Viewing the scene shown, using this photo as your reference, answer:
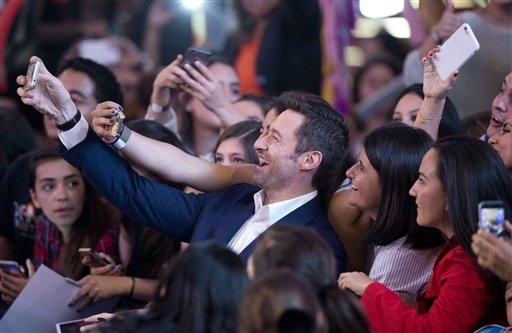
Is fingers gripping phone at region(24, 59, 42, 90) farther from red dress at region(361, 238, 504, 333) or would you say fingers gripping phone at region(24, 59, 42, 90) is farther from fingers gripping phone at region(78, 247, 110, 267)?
red dress at region(361, 238, 504, 333)

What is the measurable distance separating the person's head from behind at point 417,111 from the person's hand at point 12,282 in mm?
1749

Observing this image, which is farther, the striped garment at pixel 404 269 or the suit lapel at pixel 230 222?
the suit lapel at pixel 230 222

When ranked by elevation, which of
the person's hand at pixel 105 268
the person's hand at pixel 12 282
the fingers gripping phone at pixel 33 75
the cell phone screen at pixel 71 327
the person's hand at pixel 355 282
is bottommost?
the person's hand at pixel 12 282

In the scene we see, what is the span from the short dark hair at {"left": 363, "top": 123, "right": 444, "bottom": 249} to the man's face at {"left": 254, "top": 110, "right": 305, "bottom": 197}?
11.1 inches

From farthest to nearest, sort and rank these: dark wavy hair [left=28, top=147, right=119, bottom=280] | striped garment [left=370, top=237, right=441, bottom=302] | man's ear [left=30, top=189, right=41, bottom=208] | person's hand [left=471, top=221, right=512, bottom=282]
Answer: man's ear [left=30, top=189, right=41, bottom=208] < dark wavy hair [left=28, top=147, right=119, bottom=280] < striped garment [left=370, top=237, right=441, bottom=302] < person's hand [left=471, top=221, right=512, bottom=282]

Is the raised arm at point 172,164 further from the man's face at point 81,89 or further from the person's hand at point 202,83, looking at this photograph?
the man's face at point 81,89

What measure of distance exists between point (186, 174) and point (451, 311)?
125 cm

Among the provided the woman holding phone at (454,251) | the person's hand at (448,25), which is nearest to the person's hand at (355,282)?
the woman holding phone at (454,251)

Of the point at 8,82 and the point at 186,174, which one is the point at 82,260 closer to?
the point at 186,174

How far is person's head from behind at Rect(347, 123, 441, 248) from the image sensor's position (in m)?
3.81

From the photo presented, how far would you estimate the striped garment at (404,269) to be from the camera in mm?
3736

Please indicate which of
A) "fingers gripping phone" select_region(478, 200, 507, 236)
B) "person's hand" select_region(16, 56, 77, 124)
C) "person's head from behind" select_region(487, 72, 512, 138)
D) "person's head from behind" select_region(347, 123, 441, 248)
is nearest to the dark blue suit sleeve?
"person's hand" select_region(16, 56, 77, 124)

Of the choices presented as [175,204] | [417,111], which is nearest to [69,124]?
[175,204]

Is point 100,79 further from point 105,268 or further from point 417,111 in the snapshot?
point 417,111
